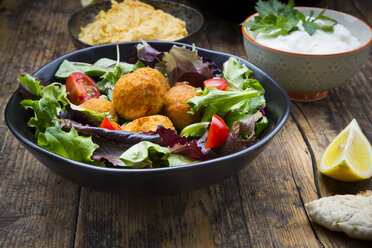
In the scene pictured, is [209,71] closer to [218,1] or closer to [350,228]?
[350,228]

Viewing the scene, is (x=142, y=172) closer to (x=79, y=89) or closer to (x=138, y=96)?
(x=138, y=96)

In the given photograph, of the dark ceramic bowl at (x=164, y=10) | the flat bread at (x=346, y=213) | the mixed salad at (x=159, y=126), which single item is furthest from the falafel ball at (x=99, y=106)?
the dark ceramic bowl at (x=164, y=10)

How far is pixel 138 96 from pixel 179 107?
15 centimetres

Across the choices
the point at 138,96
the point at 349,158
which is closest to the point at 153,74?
the point at 138,96

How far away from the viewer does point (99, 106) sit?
156cm

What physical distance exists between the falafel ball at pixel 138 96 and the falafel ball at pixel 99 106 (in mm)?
23

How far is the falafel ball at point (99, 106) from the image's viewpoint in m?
1.56

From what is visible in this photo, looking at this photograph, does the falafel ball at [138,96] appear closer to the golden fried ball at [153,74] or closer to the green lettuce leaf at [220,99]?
the golden fried ball at [153,74]

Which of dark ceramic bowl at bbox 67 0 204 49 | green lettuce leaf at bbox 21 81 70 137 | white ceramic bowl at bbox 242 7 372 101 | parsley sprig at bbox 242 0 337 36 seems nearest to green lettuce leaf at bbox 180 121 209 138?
green lettuce leaf at bbox 21 81 70 137

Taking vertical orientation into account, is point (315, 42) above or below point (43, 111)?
above

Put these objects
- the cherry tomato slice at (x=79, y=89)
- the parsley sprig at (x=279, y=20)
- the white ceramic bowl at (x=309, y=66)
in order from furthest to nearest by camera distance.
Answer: the parsley sprig at (x=279, y=20) → the white ceramic bowl at (x=309, y=66) → the cherry tomato slice at (x=79, y=89)

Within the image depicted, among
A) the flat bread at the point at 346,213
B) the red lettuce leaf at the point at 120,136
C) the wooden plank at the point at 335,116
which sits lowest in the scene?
the wooden plank at the point at 335,116

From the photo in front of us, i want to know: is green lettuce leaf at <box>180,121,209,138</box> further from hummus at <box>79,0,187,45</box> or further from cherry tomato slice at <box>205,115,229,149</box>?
hummus at <box>79,0,187,45</box>

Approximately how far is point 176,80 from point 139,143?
55 cm
